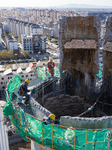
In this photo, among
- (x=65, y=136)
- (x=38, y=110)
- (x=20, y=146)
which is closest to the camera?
(x=65, y=136)

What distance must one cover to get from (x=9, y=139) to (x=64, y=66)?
12.1m

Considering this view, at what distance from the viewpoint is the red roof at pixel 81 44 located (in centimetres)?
1421

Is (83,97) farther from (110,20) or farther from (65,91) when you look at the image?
(110,20)

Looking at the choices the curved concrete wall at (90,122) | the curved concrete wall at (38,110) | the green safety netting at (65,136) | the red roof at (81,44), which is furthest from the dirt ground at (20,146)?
the curved concrete wall at (90,122)

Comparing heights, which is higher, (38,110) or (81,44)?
(81,44)

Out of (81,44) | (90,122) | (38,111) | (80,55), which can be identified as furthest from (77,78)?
(90,122)

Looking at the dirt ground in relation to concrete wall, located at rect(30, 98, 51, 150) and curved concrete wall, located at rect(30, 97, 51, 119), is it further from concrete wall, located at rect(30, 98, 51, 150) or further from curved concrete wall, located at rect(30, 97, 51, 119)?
curved concrete wall, located at rect(30, 97, 51, 119)

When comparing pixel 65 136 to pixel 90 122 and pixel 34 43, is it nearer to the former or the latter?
pixel 90 122

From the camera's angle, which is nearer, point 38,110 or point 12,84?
point 38,110

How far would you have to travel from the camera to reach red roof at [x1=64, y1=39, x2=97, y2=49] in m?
14.2

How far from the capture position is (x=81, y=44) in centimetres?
1431

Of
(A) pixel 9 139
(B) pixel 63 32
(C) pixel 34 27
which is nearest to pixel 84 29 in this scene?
(B) pixel 63 32

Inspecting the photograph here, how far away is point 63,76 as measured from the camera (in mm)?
15695

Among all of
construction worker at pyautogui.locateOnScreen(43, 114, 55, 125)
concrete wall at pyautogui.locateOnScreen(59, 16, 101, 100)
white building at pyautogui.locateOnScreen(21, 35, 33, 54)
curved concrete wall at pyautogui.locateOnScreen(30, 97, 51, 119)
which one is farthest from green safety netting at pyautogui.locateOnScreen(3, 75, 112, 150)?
white building at pyautogui.locateOnScreen(21, 35, 33, 54)
